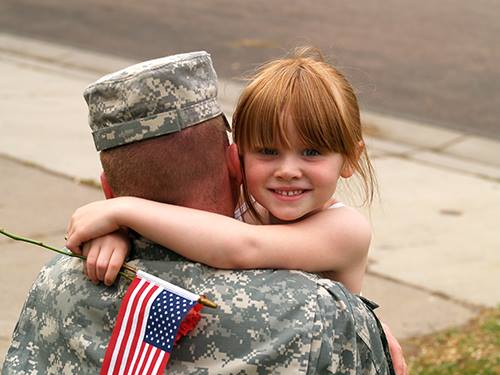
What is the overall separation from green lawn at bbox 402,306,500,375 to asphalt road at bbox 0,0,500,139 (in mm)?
3899

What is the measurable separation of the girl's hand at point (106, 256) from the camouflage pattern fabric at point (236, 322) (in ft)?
0.09

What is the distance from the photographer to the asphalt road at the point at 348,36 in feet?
31.1

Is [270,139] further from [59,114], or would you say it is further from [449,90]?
[449,90]

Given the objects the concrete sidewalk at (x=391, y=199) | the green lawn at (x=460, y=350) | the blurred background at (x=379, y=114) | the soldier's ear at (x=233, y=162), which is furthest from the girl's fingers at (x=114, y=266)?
the green lawn at (x=460, y=350)

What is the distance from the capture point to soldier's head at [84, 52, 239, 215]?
6.73ft

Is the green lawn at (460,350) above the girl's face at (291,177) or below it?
below

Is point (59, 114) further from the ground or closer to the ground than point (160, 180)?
closer to the ground

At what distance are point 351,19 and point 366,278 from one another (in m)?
7.78

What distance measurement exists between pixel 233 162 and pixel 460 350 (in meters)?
2.75

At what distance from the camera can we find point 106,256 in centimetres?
208

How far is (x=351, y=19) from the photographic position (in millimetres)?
12797

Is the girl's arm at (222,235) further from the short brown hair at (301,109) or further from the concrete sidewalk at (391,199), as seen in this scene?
the concrete sidewalk at (391,199)

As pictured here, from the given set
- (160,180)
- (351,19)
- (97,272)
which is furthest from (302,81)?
(351,19)

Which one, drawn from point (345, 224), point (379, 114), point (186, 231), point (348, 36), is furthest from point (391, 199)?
point (348, 36)
